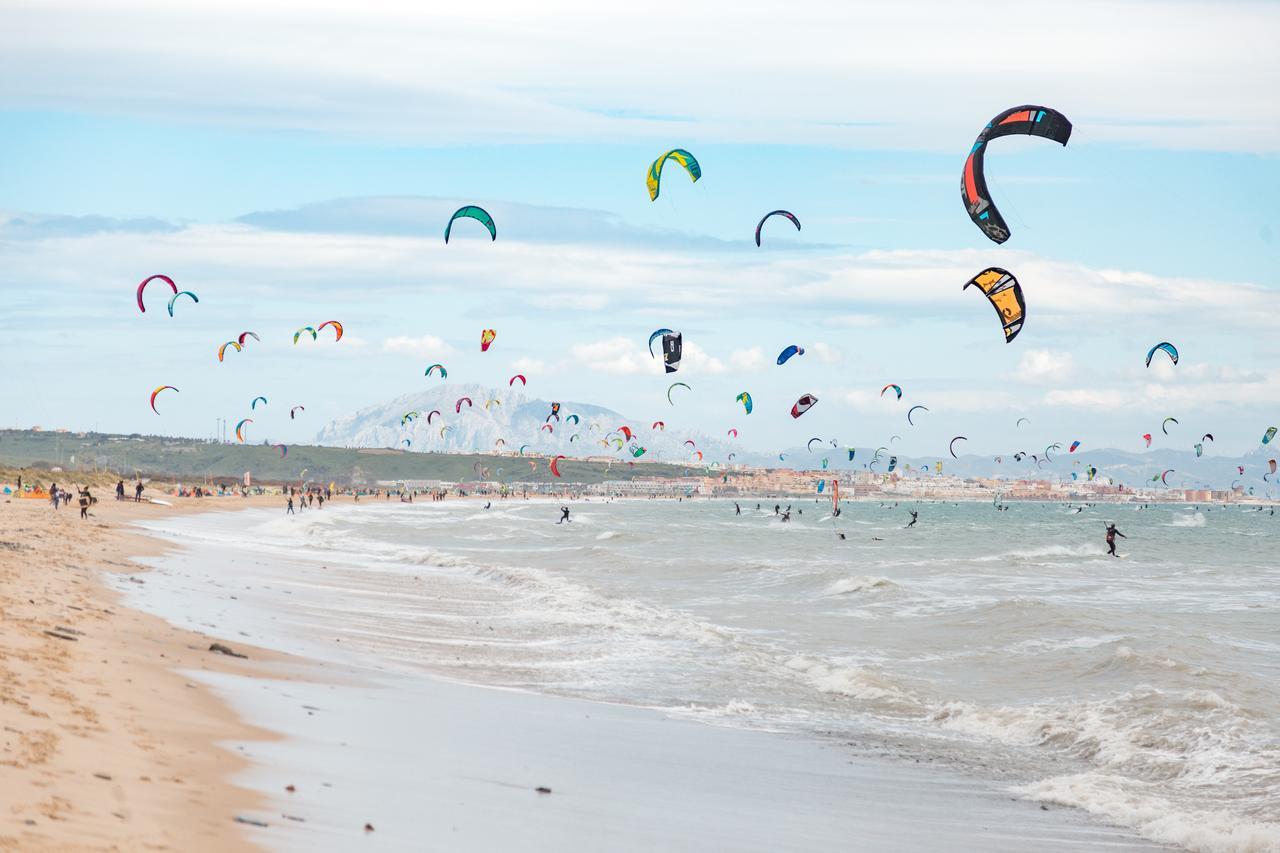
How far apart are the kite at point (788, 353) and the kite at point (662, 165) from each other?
11735 mm

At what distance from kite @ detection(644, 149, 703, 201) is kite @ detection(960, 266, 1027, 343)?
7.87 meters

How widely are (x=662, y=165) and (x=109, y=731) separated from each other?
75.8 feet

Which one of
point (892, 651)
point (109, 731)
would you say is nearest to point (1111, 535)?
point (892, 651)

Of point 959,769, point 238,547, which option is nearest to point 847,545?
point 238,547

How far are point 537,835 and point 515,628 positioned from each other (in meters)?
11.8

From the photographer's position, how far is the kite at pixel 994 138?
17.5m

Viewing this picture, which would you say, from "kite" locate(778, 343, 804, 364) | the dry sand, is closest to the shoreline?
the dry sand

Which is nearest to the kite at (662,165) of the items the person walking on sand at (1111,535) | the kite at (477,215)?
the kite at (477,215)

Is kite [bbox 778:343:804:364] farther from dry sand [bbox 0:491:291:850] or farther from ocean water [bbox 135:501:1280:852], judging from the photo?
dry sand [bbox 0:491:291:850]

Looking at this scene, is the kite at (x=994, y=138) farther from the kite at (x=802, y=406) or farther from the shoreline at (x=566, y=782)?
the kite at (x=802, y=406)

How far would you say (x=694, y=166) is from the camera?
92.5ft

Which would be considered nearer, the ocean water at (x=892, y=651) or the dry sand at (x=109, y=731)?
the dry sand at (x=109, y=731)

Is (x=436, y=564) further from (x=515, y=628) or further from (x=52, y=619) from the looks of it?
(x=52, y=619)

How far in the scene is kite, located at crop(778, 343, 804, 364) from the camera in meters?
40.0
